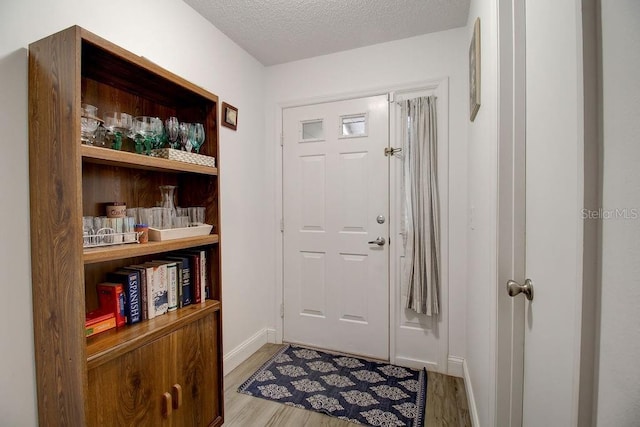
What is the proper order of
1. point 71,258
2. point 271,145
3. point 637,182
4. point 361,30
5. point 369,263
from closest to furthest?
1. point 637,182
2. point 71,258
3. point 361,30
4. point 369,263
5. point 271,145

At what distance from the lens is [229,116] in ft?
7.39

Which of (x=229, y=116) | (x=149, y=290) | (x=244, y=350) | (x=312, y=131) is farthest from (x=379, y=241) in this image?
(x=149, y=290)

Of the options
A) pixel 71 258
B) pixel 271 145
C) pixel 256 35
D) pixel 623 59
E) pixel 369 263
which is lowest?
pixel 369 263

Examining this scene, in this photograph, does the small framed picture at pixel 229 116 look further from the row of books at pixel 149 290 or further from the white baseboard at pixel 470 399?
the white baseboard at pixel 470 399

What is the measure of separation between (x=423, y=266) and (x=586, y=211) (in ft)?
5.85

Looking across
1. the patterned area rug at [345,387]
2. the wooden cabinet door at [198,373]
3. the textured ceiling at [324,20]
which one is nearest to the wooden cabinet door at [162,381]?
the wooden cabinet door at [198,373]

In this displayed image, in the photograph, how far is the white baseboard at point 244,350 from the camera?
223 cm

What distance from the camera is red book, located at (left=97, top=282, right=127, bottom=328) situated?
1.28 meters

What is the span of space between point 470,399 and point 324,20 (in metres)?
2.61

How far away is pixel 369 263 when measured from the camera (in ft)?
7.99

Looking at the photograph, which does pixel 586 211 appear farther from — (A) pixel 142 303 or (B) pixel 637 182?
(A) pixel 142 303

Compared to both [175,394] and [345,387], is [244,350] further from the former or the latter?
[175,394]

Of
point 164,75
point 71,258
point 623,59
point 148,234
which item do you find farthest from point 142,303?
point 623,59

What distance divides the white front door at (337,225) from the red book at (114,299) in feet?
4.93
